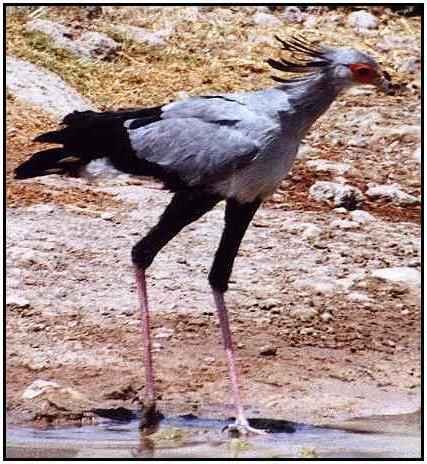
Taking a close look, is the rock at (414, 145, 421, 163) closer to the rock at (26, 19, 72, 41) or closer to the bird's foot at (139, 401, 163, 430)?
the rock at (26, 19, 72, 41)

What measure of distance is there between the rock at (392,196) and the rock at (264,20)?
2.84 metres

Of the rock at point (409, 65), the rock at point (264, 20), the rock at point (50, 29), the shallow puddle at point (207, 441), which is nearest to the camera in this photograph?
the shallow puddle at point (207, 441)

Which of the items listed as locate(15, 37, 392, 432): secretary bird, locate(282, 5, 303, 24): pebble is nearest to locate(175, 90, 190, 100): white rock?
locate(282, 5, 303, 24): pebble

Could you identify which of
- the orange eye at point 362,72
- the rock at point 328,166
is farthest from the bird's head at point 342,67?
the rock at point 328,166

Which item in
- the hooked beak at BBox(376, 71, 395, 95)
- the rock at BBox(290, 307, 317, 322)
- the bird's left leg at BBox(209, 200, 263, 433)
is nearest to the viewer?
the bird's left leg at BBox(209, 200, 263, 433)

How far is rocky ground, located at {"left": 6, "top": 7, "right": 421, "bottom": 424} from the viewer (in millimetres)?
7145

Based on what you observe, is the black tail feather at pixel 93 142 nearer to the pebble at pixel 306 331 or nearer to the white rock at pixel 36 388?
the white rock at pixel 36 388

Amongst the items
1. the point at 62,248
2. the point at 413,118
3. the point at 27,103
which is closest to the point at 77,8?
the point at 27,103

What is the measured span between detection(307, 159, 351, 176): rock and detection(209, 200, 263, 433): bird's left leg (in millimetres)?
3255

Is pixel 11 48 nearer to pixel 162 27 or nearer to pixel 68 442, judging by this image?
pixel 162 27

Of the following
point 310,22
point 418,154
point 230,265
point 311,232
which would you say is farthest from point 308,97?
point 310,22

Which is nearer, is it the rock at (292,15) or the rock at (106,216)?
the rock at (106,216)

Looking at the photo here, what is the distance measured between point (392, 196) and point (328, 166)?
61 centimetres

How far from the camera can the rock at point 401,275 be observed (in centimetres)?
860
